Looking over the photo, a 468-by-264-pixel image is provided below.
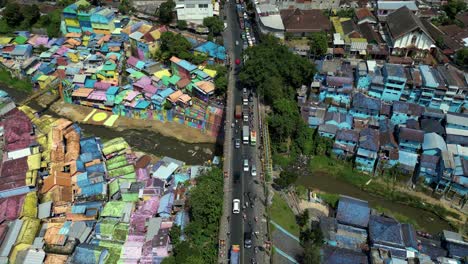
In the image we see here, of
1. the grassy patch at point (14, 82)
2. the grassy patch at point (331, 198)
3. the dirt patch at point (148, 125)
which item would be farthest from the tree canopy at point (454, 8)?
the grassy patch at point (14, 82)

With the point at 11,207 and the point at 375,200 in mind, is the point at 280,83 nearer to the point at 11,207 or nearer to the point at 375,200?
the point at 375,200

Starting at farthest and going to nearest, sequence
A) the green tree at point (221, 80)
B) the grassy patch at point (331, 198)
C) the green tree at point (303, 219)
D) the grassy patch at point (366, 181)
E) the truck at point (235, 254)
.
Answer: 1. the green tree at point (221, 80)
2. the grassy patch at point (366, 181)
3. the grassy patch at point (331, 198)
4. the green tree at point (303, 219)
5. the truck at point (235, 254)

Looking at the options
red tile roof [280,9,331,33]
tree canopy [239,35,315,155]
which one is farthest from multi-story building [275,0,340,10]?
tree canopy [239,35,315,155]

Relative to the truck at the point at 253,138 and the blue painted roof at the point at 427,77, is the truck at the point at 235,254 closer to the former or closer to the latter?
the truck at the point at 253,138

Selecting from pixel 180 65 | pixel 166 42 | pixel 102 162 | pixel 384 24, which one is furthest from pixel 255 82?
pixel 384 24

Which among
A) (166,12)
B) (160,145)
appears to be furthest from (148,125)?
(166,12)

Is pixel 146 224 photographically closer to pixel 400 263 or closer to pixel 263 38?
pixel 400 263
